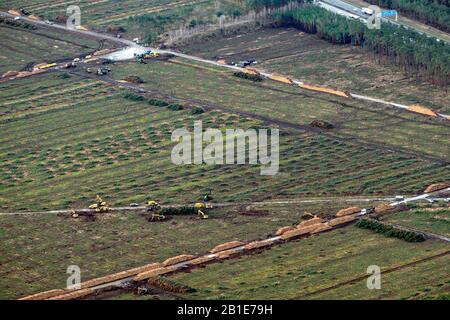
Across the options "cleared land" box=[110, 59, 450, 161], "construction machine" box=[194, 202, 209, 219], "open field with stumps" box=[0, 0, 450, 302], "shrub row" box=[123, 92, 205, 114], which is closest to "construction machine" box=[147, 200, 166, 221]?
"open field with stumps" box=[0, 0, 450, 302]

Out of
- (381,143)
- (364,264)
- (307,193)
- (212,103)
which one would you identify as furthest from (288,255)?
(212,103)

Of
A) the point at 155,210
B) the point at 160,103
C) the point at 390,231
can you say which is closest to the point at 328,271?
the point at 390,231

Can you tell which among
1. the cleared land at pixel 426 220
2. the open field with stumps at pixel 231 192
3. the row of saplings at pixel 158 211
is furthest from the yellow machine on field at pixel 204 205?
the cleared land at pixel 426 220

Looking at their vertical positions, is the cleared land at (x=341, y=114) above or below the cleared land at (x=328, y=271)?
below

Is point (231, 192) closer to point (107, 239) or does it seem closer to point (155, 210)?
point (155, 210)

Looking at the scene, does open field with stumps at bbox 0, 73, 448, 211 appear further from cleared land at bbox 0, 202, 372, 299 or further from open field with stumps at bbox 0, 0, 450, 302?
cleared land at bbox 0, 202, 372, 299

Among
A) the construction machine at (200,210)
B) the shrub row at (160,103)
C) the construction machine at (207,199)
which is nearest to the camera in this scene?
the construction machine at (200,210)

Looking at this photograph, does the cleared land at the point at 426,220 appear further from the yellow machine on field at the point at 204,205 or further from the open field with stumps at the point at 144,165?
the yellow machine on field at the point at 204,205
